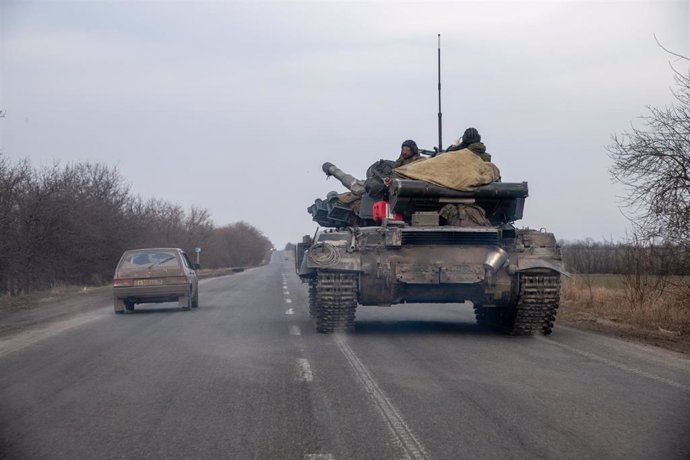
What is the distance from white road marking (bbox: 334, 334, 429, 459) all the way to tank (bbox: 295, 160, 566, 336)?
261cm

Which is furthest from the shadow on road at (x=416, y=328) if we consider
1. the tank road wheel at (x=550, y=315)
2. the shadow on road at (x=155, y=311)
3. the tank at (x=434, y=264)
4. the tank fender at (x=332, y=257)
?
the shadow on road at (x=155, y=311)

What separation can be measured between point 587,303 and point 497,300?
356 inches

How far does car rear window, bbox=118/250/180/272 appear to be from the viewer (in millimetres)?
19047

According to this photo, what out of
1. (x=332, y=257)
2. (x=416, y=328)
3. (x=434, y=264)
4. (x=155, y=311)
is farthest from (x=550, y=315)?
(x=155, y=311)

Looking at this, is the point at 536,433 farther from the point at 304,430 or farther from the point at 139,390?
the point at 139,390

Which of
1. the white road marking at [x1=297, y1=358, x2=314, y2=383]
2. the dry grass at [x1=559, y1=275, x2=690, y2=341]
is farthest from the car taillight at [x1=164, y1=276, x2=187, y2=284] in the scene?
the white road marking at [x1=297, y1=358, x2=314, y2=383]

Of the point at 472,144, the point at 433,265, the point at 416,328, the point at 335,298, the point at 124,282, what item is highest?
the point at 472,144

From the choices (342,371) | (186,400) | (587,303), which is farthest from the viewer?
(587,303)

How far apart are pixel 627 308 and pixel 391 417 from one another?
12741 mm

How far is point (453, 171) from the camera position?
13320mm

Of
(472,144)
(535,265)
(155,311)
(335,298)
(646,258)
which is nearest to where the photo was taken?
(535,265)

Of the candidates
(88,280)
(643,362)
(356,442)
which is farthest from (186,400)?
(88,280)

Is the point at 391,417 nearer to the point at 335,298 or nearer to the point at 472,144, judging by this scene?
the point at 335,298

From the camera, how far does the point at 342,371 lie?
9.23 metres
